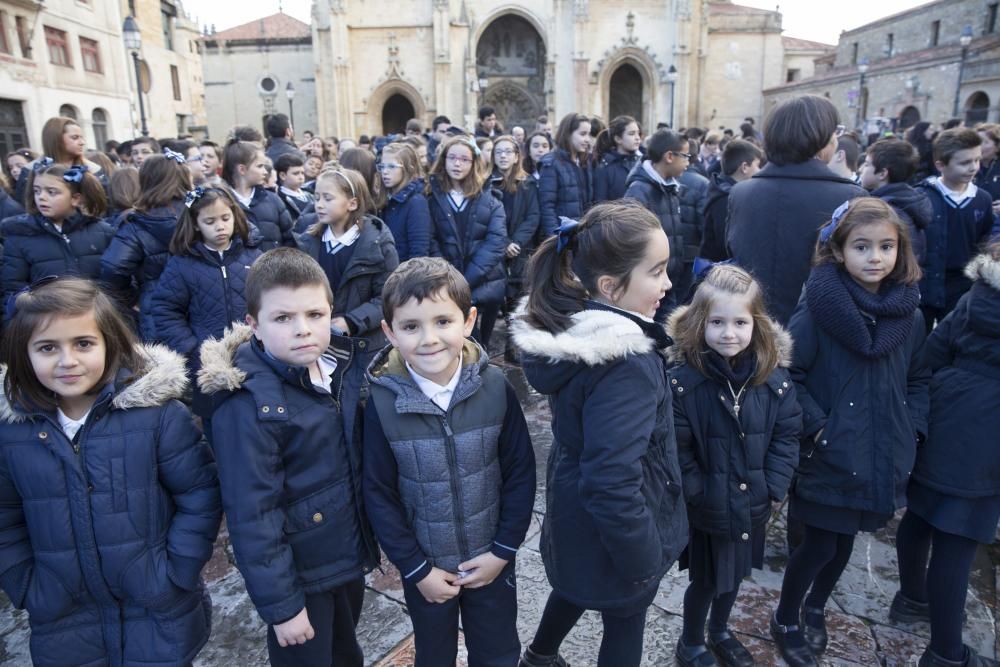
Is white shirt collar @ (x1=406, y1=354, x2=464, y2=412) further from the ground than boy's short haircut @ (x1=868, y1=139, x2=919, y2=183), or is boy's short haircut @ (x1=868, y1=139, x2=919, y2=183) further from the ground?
boy's short haircut @ (x1=868, y1=139, x2=919, y2=183)

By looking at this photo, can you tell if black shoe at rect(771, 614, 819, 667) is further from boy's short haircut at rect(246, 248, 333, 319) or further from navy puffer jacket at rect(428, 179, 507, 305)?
navy puffer jacket at rect(428, 179, 507, 305)

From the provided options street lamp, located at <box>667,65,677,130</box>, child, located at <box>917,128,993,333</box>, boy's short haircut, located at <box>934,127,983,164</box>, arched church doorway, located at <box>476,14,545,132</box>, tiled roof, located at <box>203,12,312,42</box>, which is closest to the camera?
boy's short haircut, located at <box>934,127,983,164</box>

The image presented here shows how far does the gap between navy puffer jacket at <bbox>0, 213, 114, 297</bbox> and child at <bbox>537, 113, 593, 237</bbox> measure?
3.83 m

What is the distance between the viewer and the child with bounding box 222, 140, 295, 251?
4469 millimetres

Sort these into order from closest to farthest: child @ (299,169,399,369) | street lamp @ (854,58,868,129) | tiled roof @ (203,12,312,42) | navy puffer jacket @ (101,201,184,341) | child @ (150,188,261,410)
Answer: child @ (150,188,261,410), child @ (299,169,399,369), navy puffer jacket @ (101,201,184,341), street lamp @ (854,58,868,129), tiled roof @ (203,12,312,42)

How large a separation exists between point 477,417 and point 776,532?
230 centimetres

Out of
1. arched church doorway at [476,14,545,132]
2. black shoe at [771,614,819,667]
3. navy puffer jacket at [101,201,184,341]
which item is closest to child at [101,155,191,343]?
navy puffer jacket at [101,201,184,341]

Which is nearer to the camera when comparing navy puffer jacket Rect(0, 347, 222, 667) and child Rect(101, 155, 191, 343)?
navy puffer jacket Rect(0, 347, 222, 667)

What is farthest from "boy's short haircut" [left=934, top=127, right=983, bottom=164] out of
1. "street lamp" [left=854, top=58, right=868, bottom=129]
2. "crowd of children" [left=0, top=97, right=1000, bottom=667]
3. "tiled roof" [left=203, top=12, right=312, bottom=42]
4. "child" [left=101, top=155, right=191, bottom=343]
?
"tiled roof" [left=203, top=12, right=312, bottom=42]

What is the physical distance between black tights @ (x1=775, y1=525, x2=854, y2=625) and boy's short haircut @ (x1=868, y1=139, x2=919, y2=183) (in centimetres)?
242

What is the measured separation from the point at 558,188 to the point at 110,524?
16.7 ft

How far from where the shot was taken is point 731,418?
7.32 ft

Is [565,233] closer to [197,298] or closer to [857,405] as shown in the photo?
[857,405]

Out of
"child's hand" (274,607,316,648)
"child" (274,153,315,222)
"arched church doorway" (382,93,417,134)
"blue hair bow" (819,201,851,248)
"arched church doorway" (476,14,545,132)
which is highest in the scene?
"arched church doorway" (476,14,545,132)
